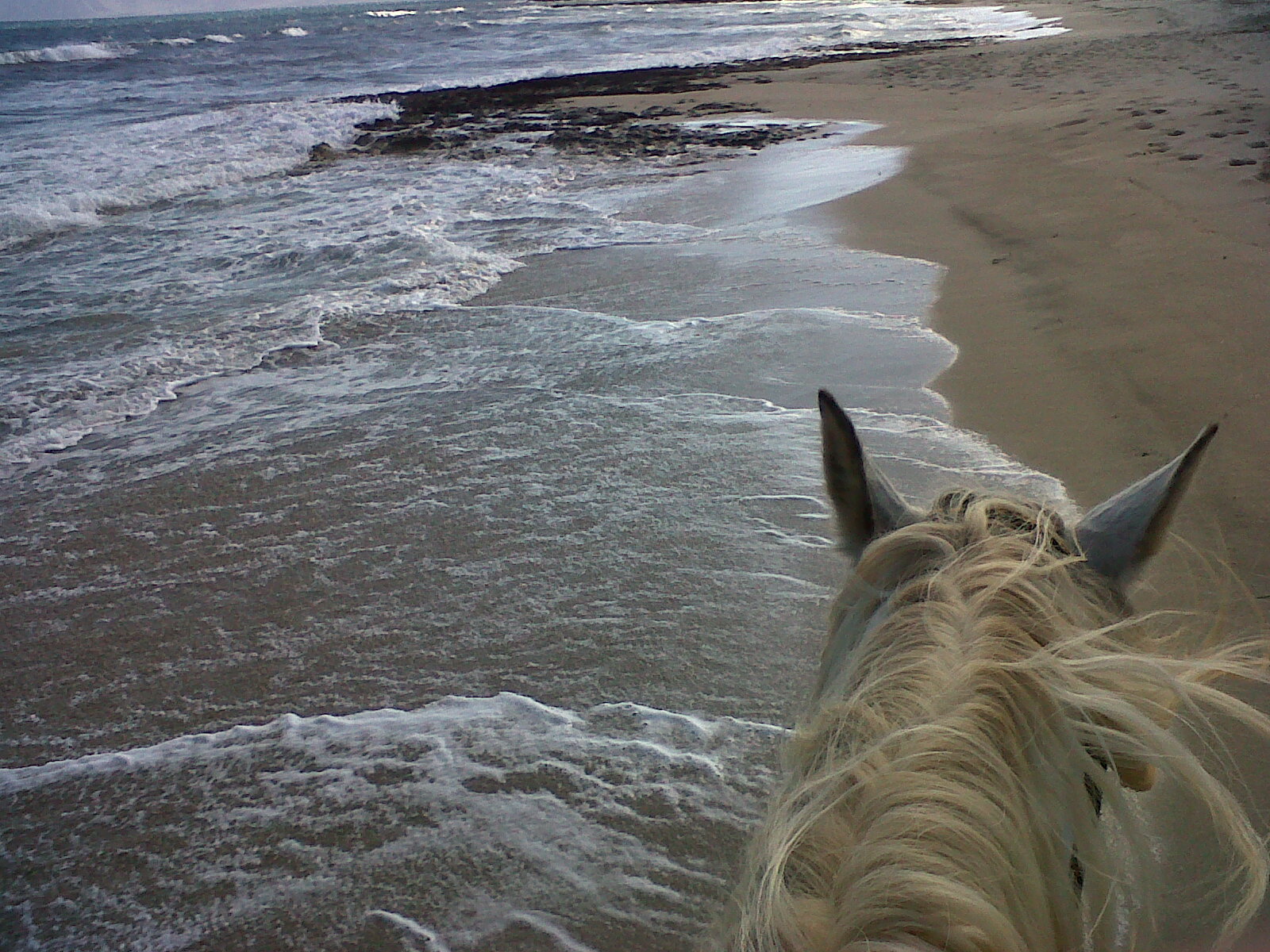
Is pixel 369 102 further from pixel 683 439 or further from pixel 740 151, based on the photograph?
pixel 683 439

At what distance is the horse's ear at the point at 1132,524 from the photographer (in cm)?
122

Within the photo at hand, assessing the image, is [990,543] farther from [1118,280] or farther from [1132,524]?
[1118,280]

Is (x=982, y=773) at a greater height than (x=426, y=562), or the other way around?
(x=982, y=773)

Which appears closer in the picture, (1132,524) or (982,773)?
(982,773)

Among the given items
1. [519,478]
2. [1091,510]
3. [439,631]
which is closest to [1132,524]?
[1091,510]

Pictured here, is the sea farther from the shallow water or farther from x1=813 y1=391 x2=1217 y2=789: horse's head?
x1=813 y1=391 x2=1217 y2=789: horse's head

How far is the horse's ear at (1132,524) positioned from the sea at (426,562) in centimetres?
105

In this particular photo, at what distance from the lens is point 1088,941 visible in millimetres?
932

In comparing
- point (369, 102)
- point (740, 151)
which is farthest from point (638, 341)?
point (369, 102)

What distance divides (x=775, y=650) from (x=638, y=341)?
2893 millimetres

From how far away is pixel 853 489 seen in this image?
1.42 metres

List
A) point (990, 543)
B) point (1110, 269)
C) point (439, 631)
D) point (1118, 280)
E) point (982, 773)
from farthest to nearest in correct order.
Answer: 1. point (1110, 269)
2. point (1118, 280)
3. point (439, 631)
4. point (990, 543)
5. point (982, 773)

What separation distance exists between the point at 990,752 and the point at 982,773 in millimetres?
→ 23

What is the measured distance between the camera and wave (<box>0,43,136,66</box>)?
1610 inches
